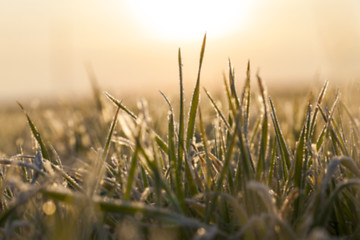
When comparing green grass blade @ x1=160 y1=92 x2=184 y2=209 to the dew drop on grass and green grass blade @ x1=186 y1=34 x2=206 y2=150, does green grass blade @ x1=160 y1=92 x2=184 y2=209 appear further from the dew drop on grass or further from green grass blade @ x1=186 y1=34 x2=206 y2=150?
the dew drop on grass

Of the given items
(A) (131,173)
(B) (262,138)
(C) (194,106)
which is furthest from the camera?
(C) (194,106)

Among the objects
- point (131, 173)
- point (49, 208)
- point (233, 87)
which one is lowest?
point (49, 208)

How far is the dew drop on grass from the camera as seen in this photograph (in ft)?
3.20

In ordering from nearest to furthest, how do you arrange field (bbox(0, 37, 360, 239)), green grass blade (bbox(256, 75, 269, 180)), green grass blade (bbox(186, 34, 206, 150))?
1. field (bbox(0, 37, 360, 239))
2. green grass blade (bbox(256, 75, 269, 180))
3. green grass blade (bbox(186, 34, 206, 150))

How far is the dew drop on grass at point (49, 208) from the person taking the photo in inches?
38.4

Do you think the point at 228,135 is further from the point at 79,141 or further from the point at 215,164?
the point at 79,141

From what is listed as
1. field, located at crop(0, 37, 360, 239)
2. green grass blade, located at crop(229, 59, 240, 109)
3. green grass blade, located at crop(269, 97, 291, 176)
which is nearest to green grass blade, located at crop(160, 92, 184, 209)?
field, located at crop(0, 37, 360, 239)

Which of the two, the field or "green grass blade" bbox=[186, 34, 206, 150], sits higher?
"green grass blade" bbox=[186, 34, 206, 150]

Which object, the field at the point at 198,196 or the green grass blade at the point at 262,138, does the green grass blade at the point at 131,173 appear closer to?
the field at the point at 198,196

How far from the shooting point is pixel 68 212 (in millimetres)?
963

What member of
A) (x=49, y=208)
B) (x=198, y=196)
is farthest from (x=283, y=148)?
(x=49, y=208)

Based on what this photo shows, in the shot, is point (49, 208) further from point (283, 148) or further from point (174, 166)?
point (283, 148)

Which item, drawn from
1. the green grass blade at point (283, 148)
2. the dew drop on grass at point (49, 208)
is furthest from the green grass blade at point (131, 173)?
→ the green grass blade at point (283, 148)

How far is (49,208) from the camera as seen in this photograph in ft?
3.26
